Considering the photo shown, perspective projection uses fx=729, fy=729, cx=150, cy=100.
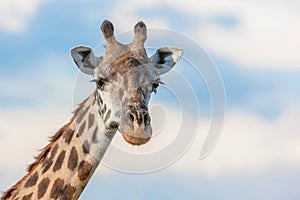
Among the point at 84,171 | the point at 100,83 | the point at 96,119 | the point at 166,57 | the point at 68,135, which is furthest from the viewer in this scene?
the point at 166,57

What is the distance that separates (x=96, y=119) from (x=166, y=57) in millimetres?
1973

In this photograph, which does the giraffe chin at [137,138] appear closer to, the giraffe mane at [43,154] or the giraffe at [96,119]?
the giraffe at [96,119]

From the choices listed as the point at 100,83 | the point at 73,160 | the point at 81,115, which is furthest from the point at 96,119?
the point at 73,160

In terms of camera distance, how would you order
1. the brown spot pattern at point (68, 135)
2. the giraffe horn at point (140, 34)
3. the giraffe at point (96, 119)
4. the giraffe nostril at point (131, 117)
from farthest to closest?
the giraffe horn at point (140, 34) < the brown spot pattern at point (68, 135) < the giraffe at point (96, 119) < the giraffe nostril at point (131, 117)

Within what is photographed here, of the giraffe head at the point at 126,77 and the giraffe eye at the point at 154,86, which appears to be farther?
the giraffe eye at the point at 154,86

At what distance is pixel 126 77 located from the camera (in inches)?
457

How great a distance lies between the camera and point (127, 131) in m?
10.9

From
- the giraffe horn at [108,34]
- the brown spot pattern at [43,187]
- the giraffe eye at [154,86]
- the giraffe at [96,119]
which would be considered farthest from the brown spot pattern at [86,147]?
the giraffe horn at [108,34]

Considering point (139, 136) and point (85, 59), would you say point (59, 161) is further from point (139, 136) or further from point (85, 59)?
point (139, 136)

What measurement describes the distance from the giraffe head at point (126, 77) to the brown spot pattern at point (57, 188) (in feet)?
3.91

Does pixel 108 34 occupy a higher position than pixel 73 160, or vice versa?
pixel 108 34

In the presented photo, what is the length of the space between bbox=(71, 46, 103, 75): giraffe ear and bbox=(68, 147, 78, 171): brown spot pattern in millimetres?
1410

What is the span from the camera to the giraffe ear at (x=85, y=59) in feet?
40.8

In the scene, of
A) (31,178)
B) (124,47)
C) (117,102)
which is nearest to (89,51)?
(124,47)
